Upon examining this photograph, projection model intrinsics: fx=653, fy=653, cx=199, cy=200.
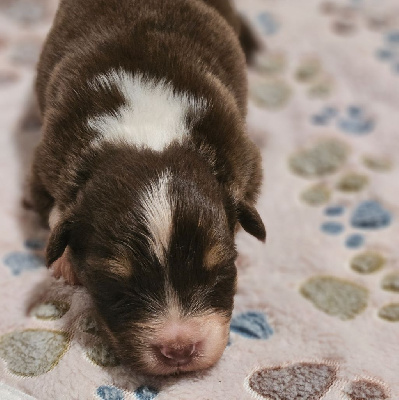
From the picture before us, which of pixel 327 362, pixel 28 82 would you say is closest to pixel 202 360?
pixel 327 362

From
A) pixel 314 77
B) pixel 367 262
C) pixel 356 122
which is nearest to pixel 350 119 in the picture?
pixel 356 122

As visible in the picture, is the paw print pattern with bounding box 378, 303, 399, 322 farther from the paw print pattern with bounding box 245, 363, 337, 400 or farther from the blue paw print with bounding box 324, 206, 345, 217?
the blue paw print with bounding box 324, 206, 345, 217

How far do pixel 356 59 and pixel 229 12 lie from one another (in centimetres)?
136

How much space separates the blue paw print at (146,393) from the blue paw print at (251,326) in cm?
49

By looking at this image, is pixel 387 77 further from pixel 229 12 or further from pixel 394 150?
pixel 229 12

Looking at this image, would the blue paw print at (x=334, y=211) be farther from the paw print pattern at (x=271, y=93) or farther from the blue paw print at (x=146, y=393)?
the blue paw print at (x=146, y=393)

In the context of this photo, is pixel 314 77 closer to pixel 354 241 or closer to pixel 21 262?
pixel 354 241

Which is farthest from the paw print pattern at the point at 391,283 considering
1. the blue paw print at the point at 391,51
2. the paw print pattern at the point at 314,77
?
the blue paw print at the point at 391,51

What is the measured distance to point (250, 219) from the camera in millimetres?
2348

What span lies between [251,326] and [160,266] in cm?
72

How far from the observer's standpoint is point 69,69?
8.63 ft

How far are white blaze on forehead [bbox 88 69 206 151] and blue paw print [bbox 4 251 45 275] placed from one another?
29.0 inches

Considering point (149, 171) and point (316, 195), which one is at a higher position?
point (149, 171)

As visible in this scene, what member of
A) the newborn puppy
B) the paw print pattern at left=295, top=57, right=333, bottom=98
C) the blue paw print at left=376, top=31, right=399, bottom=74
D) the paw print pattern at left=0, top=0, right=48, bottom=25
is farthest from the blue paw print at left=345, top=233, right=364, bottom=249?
the paw print pattern at left=0, top=0, right=48, bottom=25
